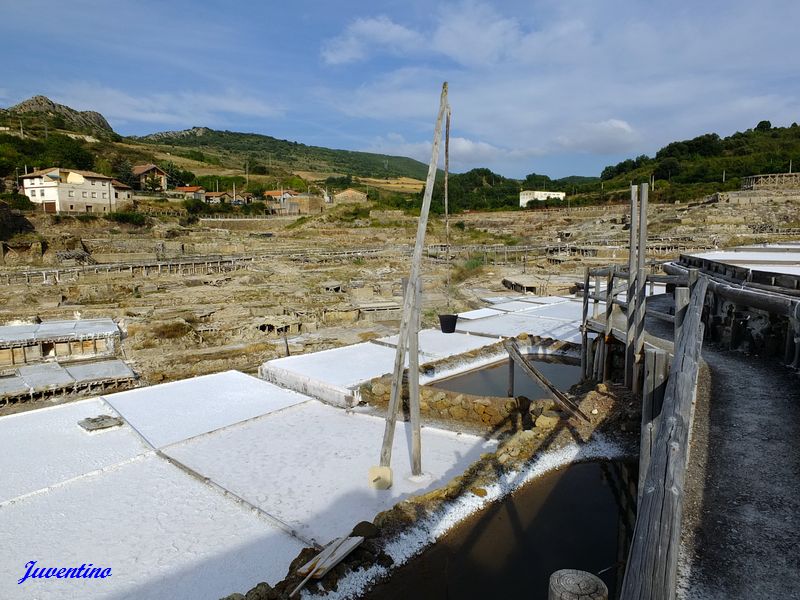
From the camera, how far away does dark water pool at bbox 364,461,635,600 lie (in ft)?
15.1

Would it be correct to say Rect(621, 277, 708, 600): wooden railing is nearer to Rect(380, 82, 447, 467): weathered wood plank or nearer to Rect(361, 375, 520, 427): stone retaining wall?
Rect(380, 82, 447, 467): weathered wood plank

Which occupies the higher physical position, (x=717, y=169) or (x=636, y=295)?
(x=717, y=169)

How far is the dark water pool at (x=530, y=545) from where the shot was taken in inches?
181

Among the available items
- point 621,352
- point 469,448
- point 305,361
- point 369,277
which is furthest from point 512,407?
point 369,277

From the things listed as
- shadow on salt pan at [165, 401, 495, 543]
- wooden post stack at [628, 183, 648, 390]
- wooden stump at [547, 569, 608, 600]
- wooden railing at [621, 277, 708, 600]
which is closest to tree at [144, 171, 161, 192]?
shadow on salt pan at [165, 401, 495, 543]

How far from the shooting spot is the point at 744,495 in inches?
141

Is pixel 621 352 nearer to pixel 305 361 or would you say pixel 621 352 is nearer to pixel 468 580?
pixel 468 580

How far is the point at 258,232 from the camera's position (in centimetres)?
4847

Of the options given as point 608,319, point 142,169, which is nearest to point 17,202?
point 142,169

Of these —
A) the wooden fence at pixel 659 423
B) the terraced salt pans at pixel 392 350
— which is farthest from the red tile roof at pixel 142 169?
the wooden fence at pixel 659 423

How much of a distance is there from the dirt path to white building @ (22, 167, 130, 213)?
157 ft

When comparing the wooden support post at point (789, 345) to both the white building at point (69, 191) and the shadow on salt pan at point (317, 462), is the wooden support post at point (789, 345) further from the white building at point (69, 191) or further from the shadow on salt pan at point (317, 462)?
the white building at point (69, 191)

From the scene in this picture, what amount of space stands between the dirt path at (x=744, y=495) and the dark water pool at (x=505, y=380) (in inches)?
218

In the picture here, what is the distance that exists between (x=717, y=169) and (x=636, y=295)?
5854 cm
